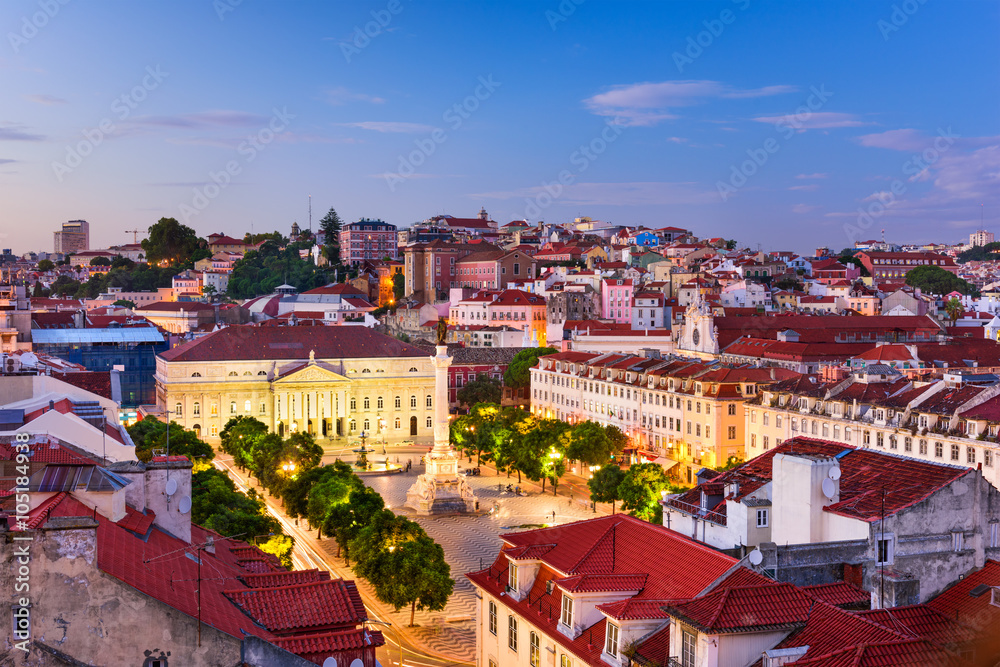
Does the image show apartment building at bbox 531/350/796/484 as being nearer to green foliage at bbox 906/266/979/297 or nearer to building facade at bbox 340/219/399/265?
green foliage at bbox 906/266/979/297

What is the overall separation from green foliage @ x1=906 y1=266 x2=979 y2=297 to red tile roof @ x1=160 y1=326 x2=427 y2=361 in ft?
313

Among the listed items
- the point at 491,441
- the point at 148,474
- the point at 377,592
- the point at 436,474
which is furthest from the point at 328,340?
the point at 148,474

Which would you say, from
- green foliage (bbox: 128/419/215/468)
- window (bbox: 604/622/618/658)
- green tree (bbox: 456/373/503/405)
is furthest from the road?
green tree (bbox: 456/373/503/405)

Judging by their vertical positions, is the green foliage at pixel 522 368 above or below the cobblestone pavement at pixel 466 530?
above

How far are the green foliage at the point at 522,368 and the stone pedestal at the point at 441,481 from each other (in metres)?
35.1

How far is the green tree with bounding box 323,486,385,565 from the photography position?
43469 millimetres

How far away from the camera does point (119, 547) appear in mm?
16969

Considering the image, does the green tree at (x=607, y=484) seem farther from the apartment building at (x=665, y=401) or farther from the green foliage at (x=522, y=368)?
the green foliage at (x=522, y=368)

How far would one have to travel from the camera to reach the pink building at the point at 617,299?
131500mm

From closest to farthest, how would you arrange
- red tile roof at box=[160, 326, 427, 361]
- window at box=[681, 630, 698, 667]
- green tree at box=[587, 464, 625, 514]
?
window at box=[681, 630, 698, 667], green tree at box=[587, 464, 625, 514], red tile roof at box=[160, 326, 427, 361]

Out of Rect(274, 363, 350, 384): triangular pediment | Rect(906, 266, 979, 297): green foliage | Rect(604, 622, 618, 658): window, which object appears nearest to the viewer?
Rect(604, 622, 618, 658): window

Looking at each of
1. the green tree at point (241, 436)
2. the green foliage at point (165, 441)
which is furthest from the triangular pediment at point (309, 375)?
the green foliage at point (165, 441)

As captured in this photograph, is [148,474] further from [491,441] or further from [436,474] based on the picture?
[491,441]

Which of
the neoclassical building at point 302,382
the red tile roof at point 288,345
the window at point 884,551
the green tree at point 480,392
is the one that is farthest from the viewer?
the green tree at point 480,392
